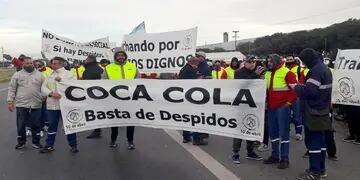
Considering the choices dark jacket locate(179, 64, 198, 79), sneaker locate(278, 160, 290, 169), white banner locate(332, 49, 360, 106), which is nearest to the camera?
sneaker locate(278, 160, 290, 169)

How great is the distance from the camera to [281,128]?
732cm

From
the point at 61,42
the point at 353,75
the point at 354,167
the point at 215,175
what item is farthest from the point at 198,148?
the point at 61,42

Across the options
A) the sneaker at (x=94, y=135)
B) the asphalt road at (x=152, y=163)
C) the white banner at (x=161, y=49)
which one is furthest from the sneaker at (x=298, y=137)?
the sneaker at (x=94, y=135)

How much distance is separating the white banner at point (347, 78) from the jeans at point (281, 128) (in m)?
2.72

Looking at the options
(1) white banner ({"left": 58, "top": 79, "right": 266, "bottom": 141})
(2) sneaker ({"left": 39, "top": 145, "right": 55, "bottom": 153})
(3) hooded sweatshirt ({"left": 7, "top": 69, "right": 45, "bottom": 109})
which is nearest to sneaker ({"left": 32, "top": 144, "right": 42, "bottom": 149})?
(2) sneaker ({"left": 39, "top": 145, "right": 55, "bottom": 153})

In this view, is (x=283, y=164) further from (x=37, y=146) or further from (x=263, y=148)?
(x=37, y=146)

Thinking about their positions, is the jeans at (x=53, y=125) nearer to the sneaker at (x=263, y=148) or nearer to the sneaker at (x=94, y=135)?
the sneaker at (x=94, y=135)

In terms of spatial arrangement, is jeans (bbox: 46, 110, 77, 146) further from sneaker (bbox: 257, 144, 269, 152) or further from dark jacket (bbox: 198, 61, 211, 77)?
sneaker (bbox: 257, 144, 269, 152)

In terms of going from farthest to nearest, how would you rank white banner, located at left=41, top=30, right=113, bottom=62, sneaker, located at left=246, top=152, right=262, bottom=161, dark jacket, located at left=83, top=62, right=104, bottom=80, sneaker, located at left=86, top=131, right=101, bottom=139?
white banner, located at left=41, top=30, right=113, bottom=62 < dark jacket, located at left=83, top=62, right=104, bottom=80 < sneaker, located at left=86, top=131, right=101, bottom=139 < sneaker, located at left=246, top=152, right=262, bottom=161

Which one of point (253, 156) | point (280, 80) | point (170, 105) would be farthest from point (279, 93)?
point (170, 105)

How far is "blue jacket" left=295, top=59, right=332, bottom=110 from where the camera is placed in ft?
20.8

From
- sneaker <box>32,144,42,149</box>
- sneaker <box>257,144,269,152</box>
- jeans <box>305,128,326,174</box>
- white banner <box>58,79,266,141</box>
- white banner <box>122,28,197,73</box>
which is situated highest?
white banner <box>122,28,197,73</box>

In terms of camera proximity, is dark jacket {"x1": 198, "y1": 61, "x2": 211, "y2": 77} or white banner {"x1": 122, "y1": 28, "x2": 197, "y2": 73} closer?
dark jacket {"x1": 198, "y1": 61, "x2": 211, "y2": 77}

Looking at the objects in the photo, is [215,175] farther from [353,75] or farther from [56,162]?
[353,75]
